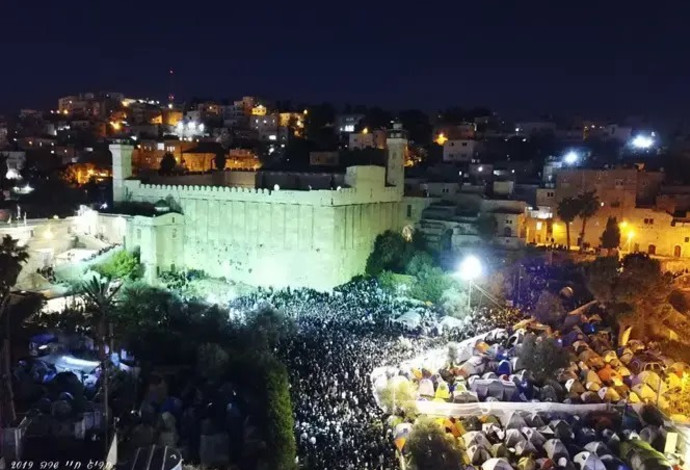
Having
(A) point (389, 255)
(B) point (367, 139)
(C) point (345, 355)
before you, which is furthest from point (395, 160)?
(B) point (367, 139)

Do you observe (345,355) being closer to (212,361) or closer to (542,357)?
(212,361)

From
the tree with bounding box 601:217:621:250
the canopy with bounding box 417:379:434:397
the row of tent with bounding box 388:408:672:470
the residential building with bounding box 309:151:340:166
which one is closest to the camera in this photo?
the row of tent with bounding box 388:408:672:470

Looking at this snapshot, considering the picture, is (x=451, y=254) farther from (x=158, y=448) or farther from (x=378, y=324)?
(x=158, y=448)

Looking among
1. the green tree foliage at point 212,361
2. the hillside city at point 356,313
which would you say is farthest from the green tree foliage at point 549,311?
the green tree foliage at point 212,361

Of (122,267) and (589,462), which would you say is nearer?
→ (589,462)

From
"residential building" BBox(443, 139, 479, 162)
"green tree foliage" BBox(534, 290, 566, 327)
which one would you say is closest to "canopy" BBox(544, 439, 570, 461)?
A: "green tree foliage" BBox(534, 290, 566, 327)

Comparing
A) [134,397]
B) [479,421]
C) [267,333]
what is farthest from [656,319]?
[134,397]

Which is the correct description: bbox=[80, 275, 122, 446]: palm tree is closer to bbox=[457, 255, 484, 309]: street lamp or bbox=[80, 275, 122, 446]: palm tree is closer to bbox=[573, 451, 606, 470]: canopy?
bbox=[573, 451, 606, 470]: canopy
